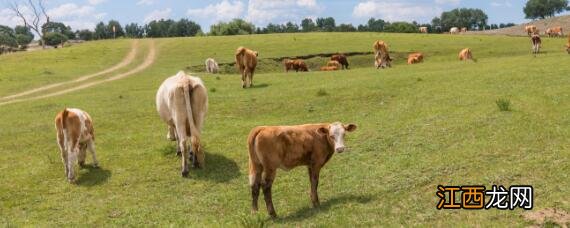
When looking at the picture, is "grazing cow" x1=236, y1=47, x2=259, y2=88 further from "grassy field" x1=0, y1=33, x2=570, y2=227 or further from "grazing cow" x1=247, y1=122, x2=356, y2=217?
"grazing cow" x1=247, y1=122, x2=356, y2=217

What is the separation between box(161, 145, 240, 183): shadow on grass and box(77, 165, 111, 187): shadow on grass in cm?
190

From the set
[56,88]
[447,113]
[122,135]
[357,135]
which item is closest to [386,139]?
[357,135]

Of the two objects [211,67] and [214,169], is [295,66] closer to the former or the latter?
[211,67]

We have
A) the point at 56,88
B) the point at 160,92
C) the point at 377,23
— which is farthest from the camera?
the point at 377,23

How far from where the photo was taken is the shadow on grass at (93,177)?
13.8 meters

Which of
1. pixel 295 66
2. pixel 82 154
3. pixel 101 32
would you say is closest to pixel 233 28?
pixel 295 66

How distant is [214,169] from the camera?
561 inches

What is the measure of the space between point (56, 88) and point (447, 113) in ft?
92.5

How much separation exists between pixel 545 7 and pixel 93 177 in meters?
163

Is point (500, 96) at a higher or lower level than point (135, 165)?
higher

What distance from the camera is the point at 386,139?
48.8 feet

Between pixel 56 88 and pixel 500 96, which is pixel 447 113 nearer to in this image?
pixel 500 96

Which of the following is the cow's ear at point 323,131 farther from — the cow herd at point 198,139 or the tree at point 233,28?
the tree at point 233,28

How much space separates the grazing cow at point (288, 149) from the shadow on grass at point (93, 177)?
5773mm
